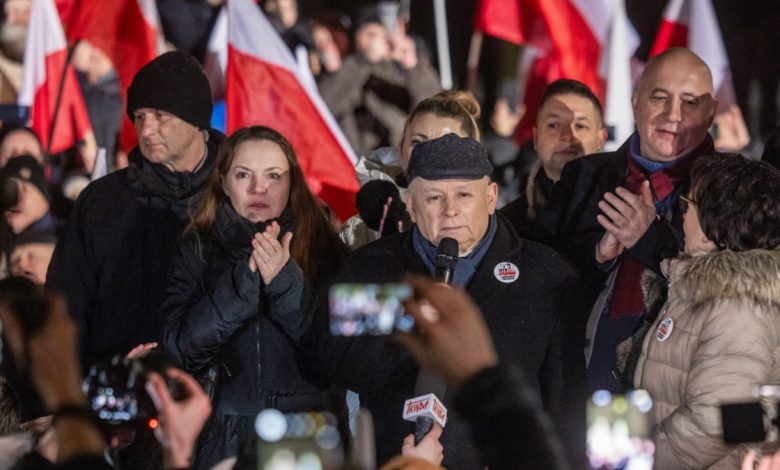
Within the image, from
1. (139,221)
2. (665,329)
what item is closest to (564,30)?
(139,221)

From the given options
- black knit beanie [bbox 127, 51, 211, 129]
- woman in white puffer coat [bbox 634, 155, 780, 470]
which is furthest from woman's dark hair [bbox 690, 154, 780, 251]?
black knit beanie [bbox 127, 51, 211, 129]

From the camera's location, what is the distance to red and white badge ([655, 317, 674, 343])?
439 cm

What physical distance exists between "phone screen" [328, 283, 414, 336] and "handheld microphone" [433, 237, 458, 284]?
22cm

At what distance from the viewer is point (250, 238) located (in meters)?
5.20

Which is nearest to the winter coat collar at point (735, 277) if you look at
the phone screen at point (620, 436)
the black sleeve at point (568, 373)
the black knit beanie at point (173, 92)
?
the phone screen at point (620, 436)

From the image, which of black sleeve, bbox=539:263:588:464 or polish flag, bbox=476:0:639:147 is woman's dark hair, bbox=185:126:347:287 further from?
polish flag, bbox=476:0:639:147

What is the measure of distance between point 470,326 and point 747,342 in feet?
6.50

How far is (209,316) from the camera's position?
4.87 m

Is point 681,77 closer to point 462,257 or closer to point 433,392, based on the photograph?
point 462,257

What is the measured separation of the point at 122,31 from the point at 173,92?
265 centimetres

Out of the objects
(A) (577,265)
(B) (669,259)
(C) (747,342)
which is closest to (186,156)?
(A) (577,265)

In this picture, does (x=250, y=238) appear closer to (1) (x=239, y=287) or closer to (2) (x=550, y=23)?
(1) (x=239, y=287)

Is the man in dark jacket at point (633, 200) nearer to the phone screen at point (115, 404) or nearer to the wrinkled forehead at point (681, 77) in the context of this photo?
the wrinkled forehead at point (681, 77)

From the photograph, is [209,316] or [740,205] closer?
[740,205]
